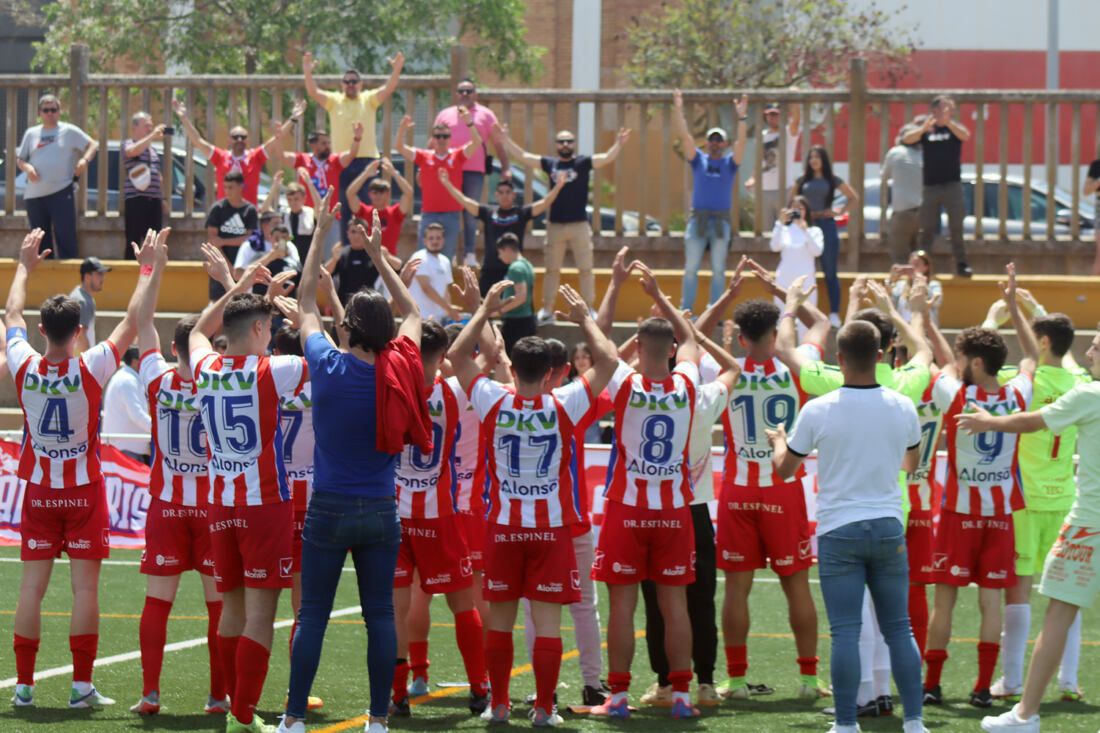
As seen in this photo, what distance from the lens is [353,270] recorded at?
15.8 metres

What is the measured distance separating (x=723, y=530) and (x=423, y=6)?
21.2 metres

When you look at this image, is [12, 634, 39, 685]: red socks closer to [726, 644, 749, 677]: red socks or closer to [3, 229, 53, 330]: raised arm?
[3, 229, 53, 330]: raised arm

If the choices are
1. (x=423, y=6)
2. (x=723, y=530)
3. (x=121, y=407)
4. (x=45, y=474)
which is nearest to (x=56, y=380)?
(x=45, y=474)

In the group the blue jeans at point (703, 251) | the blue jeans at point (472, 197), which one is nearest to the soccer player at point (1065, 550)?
the blue jeans at point (703, 251)

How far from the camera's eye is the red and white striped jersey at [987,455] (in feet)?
29.9

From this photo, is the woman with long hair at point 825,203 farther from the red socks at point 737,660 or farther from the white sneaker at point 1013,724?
the white sneaker at point 1013,724

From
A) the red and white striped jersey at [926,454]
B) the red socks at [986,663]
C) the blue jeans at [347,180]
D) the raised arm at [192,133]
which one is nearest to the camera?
the red socks at [986,663]

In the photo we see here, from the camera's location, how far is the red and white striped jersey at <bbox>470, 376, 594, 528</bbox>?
27.2 ft

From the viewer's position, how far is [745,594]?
9.30 metres

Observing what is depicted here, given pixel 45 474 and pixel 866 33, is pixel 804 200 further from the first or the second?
pixel 866 33

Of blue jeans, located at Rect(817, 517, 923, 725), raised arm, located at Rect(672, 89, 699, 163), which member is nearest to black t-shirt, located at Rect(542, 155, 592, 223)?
raised arm, located at Rect(672, 89, 699, 163)

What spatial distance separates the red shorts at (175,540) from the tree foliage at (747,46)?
2233 cm

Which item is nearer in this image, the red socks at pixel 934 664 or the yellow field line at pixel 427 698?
the yellow field line at pixel 427 698

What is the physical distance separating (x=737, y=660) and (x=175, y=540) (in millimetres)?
3121
